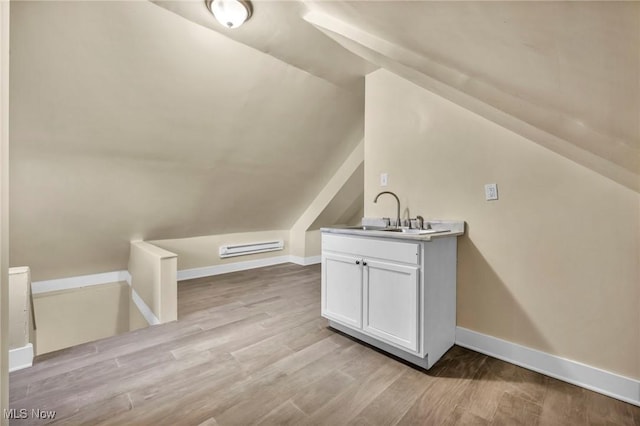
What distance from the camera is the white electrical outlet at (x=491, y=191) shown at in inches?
74.4

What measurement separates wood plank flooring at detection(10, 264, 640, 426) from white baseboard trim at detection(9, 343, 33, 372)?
5 cm

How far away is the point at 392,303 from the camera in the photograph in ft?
5.90

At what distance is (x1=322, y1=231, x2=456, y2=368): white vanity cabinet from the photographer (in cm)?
169

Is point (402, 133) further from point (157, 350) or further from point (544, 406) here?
point (157, 350)

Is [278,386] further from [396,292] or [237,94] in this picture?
[237,94]

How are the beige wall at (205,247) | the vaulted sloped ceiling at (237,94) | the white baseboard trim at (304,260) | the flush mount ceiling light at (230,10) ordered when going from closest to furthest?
the vaulted sloped ceiling at (237,94) → the flush mount ceiling light at (230,10) → the beige wall at (205,247) → the white baseboard trim at (304,260)

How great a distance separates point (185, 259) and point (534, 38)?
409 cm

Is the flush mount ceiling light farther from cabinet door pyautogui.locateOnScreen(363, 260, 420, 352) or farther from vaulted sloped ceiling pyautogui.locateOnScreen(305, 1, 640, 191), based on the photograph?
cabinet door pyautogui.locateOnScreen(363, 260, 420, 352)

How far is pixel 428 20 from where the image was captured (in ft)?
3.51

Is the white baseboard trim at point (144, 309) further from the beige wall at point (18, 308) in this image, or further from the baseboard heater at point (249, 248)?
the baseboard heater at point (249, 248)

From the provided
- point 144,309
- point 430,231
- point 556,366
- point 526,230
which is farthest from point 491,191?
point 144,309

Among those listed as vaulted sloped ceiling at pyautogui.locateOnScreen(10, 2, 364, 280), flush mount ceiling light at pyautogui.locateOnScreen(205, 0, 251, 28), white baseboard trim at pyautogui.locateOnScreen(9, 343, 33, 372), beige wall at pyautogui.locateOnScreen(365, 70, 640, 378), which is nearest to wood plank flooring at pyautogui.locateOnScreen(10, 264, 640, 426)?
white baseboard trim at pyautogui.locateOnScreen(9, 343, 33, 372)

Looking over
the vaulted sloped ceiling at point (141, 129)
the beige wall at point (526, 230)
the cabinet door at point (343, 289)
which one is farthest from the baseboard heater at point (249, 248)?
the beige wall at point (526, 230)

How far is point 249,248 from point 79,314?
216 centimetres
